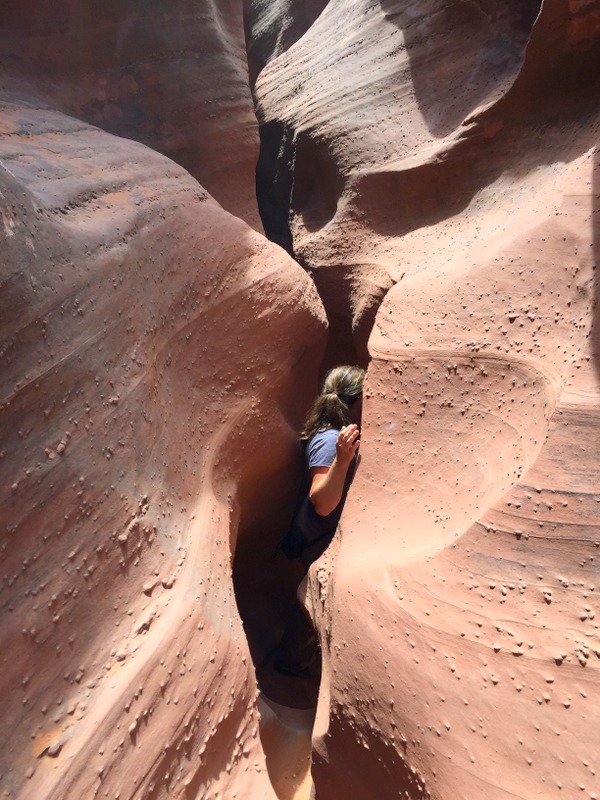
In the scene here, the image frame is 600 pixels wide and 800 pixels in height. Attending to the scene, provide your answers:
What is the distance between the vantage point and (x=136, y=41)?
287 centimetres

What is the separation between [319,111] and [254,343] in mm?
1749

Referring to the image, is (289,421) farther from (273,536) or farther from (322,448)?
(273,536)

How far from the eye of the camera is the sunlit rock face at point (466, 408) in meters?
1.31

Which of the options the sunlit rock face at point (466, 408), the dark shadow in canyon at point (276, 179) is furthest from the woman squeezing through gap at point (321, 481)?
the dark shadow in canyon at point (276, 179)

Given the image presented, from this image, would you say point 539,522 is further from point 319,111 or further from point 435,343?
point 319,111

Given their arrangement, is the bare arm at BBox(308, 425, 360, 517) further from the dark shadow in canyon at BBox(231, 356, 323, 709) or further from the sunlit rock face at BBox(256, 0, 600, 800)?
the dark shadow in canyon at BBox(231, 356, 323, 709)

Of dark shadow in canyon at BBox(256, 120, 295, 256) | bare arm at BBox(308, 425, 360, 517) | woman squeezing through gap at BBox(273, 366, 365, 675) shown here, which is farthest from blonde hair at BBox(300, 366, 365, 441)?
dark shadow in canyon at BBox(256, 120, 295, 256)

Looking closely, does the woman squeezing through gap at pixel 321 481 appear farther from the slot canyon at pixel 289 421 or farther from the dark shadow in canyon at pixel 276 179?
the dark shadow in canyon at pixel 276 179

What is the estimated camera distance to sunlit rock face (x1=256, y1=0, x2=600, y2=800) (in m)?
1.31

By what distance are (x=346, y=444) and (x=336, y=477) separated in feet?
0.43

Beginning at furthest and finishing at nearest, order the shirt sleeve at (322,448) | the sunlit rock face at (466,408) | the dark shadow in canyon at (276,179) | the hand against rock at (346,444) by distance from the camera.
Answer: the dark shadow in canyon at (276,179)
the shirt sleeve at (322,448)
the hand against rock at (346,444)
the sunlit rock face at (466,408)

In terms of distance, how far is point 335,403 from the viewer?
2.37 m

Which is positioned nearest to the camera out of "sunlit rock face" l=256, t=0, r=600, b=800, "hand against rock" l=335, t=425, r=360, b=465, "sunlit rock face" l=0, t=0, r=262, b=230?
"sunlit rock face" l=256, t=0, r=600, b=800

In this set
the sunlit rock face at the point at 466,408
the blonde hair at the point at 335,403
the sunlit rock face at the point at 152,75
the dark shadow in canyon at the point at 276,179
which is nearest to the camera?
the sunlit rock face at the point at 466,408
